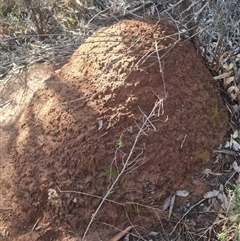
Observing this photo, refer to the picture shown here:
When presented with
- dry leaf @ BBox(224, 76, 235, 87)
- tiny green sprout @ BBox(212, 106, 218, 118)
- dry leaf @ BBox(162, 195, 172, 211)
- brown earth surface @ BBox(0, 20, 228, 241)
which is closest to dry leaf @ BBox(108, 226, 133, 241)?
brown earth surface @ BBox(0, 20, 228, 241)

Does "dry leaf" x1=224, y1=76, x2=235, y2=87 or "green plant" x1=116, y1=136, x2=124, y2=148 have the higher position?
"green plant" x1=116, y1=136, x2=124, y2=148

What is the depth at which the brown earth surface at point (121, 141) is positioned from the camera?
9.60 feet

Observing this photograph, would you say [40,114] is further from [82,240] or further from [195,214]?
[195,214]

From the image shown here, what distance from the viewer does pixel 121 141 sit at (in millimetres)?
2928

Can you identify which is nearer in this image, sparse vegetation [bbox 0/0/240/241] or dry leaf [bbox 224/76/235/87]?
sparse vegetation [bbox 0/0/240/241]

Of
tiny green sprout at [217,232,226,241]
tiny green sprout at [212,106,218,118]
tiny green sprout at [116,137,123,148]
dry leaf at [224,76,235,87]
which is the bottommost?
tiny green sprout at [217,232,226,241]

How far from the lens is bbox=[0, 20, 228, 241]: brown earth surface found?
9.60ft

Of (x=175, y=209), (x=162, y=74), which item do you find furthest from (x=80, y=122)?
(x=175, y=209)

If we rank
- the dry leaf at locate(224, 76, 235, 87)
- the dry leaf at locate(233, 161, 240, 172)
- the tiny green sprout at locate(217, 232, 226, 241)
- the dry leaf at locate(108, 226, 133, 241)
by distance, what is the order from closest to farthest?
the tiny green sprout at locate(217, 232, 226, 241), the dry leaf at locate(108, 226, 133, 241), the dry leaf at locate(233, 161, 240, 172), the dry leaf at locate(224, 76, 235, 87)

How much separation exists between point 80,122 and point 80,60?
470mm

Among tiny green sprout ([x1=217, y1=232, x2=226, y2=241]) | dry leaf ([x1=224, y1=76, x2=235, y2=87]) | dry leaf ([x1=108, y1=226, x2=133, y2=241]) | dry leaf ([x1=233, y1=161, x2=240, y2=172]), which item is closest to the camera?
tiny green sprout ([x1=217, y1=232, x2=226, y2=241])

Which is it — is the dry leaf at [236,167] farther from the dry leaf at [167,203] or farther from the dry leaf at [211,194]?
the dry leaf at [167,203]

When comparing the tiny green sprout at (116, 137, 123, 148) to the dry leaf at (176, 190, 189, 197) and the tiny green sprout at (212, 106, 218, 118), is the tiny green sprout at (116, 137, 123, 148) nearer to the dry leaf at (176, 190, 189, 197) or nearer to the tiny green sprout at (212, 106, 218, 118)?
the dry leaf at (176, 190, 189, 197)

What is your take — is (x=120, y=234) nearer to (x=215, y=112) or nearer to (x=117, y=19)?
(x=215, y=112)
